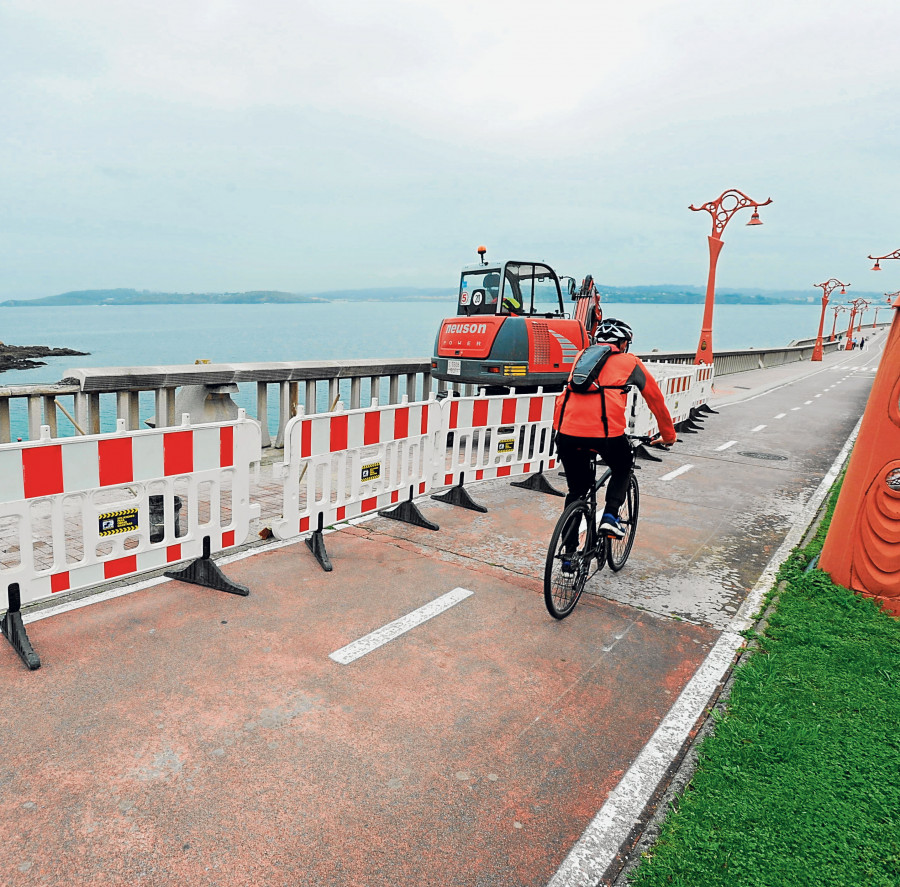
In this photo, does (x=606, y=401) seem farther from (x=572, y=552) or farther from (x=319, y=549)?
(x=319, y=549)

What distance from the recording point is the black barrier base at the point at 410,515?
7.07 m

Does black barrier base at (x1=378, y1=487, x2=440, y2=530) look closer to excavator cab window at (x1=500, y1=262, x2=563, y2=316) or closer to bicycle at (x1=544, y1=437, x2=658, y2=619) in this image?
bicycle at (x1=544, y1=437, x2=658, y2=619)

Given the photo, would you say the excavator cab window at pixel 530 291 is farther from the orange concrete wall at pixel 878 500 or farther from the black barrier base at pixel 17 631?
the black barrier base at pixel 17 631

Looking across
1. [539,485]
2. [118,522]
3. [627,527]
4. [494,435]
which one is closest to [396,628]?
[118,522]

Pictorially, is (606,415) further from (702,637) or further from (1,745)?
(1,745)

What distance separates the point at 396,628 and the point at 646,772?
1976 millimetres

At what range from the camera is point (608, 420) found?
504 cm

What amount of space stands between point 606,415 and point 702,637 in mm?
1739

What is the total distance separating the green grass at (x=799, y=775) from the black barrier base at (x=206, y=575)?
350 cm

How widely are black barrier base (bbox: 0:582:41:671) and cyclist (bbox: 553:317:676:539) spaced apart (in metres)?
3.71

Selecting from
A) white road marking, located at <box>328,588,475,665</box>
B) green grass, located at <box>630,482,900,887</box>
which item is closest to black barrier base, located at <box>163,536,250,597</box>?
white road marking, located at <box>328,588,475,665</box>

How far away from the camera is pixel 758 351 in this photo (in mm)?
38438

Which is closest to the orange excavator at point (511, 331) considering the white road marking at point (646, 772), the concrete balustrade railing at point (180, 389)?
the concrete balustrade railing at point (180, 389)

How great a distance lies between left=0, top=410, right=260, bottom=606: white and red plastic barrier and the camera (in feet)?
14.3
